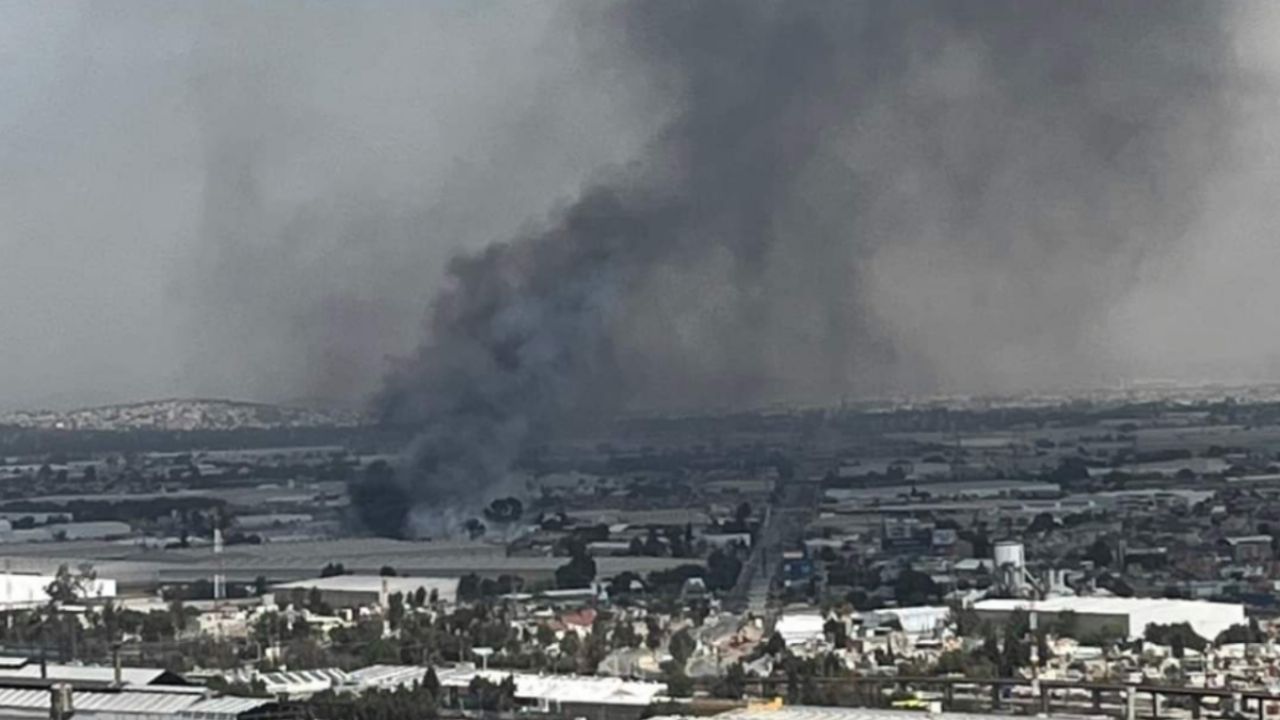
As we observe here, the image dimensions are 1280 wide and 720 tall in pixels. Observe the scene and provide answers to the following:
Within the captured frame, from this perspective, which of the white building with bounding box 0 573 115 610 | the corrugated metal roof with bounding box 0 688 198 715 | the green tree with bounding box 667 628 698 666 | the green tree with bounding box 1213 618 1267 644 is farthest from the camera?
the white building with bounding box 0 573 115 610

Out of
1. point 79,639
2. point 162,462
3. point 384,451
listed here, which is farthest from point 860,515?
point 162,462

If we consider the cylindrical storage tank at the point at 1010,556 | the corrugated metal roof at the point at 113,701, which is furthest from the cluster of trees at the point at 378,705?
the cylindrical storage tank at the point at 1010,556

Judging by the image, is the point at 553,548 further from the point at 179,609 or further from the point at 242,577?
the point at 179,609

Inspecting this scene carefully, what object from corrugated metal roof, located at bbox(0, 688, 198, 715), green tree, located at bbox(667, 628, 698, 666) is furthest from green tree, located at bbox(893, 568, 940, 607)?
corrugated metal roof, located at bbox(0, 688, 198, 715)

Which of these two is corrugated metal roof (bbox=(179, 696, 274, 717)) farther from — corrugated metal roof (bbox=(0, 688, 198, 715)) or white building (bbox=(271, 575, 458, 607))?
white building (bbox=(271, 575, 458, 607))

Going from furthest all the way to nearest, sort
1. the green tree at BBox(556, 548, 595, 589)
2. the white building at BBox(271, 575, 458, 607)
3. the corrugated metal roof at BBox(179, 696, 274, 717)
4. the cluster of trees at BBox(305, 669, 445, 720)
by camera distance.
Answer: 1. the green tree at BBox(556, 548, 595, 589)
2. the white building at BBox(271, 575, 458, 607)
3. the cluster of trees at BBox(305, 669, 445, 720)
4. the corrugated metal roof at BBox(179, 696, 274, 717)

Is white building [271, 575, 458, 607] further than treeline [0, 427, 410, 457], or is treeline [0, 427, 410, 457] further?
treeline [0, 427, 410, 457]
